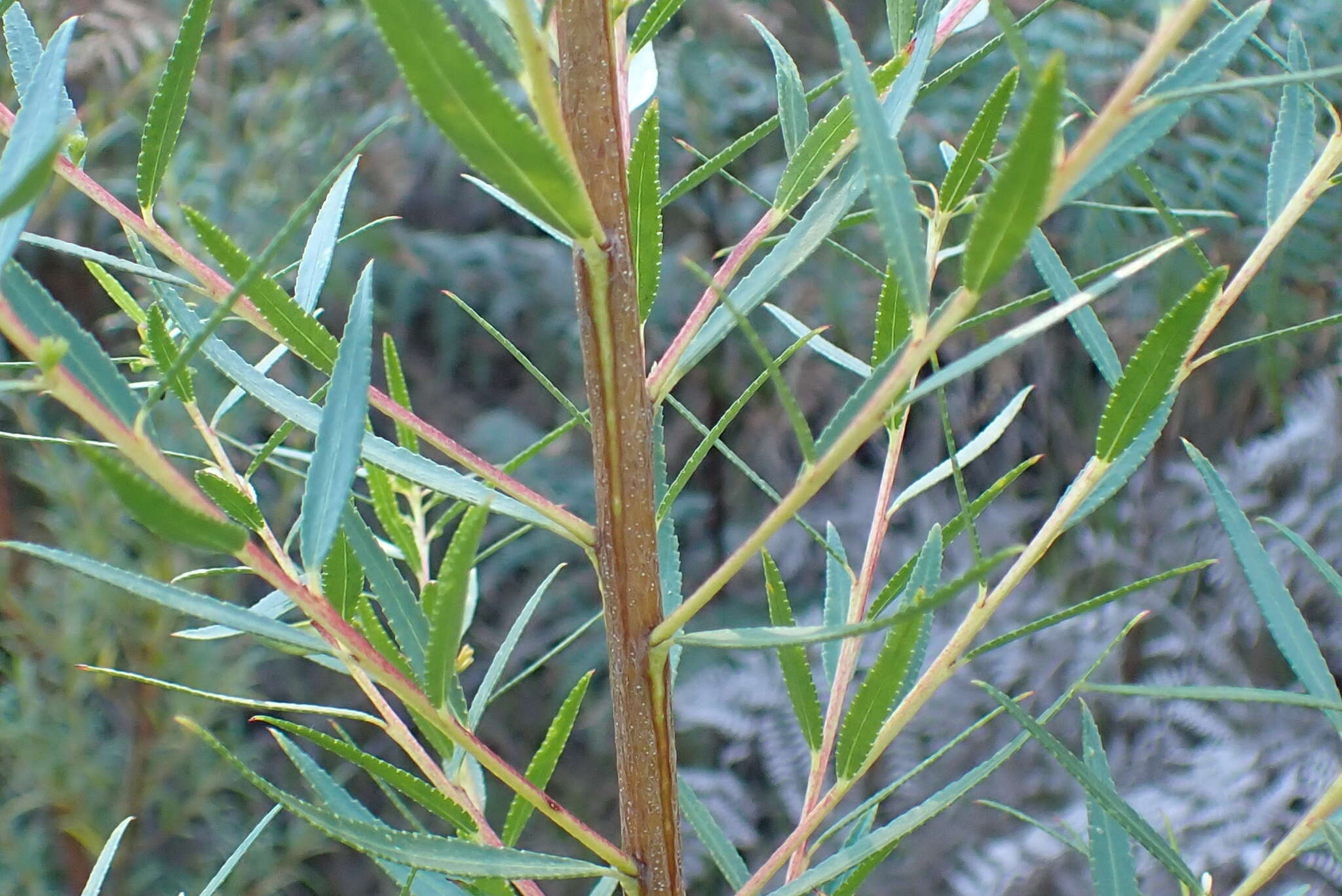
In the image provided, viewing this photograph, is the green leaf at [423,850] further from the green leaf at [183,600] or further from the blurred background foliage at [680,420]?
the blurred background foliage at [680,420]

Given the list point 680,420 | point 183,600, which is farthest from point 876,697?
point 680,420

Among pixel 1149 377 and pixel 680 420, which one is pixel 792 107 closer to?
pixel 1149 377

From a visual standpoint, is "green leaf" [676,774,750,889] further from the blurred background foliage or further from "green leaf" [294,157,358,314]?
the blurred background foliage

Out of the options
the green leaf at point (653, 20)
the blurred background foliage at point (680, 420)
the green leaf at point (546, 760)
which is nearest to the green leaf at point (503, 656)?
the green leaf at point (546, 760)

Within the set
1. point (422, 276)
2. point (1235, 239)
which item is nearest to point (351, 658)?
point (422, 276)

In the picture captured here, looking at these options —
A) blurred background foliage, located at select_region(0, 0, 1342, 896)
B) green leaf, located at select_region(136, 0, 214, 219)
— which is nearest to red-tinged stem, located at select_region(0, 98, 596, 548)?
green leaf, located at select_region(136, 0, 214, 219)

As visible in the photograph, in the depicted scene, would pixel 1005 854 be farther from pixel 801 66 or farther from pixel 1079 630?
pixel 801 66
